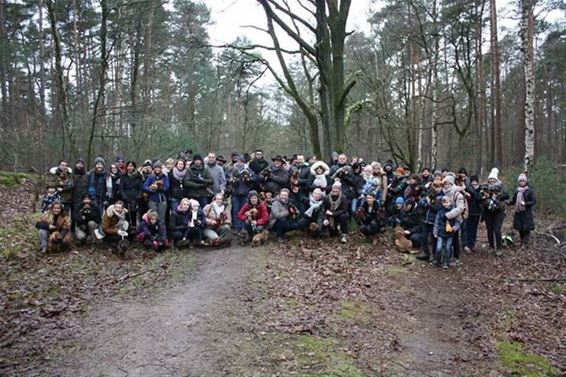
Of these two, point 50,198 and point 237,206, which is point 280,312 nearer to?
point 237,206

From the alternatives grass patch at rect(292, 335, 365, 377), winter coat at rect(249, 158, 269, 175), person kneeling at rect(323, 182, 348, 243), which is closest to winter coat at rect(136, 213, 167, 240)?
winter coat at rect(249, 158, 269, 175)

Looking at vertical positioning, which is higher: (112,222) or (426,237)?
(112,222)

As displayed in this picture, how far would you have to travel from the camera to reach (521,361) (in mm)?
6246

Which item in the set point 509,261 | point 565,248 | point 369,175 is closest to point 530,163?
point 565,248

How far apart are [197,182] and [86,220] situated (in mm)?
2533

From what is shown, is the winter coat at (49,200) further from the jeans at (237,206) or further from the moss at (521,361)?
the moss at (521,361)

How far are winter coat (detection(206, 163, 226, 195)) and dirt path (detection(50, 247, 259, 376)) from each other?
3.72 metres

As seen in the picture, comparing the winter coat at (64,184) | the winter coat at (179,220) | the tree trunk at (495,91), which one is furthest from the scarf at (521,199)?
the tree trunk at (495,91)

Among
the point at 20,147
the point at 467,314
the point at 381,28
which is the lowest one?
the point at 467,314

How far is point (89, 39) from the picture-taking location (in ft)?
84.6

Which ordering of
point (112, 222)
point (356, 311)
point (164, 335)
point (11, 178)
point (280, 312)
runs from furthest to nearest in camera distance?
point (11, 178) < point (112, 222) < point (356, 311) < point (280, 312) < point (164, 335)

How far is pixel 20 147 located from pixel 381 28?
19.2 meters

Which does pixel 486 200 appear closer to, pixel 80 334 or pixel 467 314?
pixel 467 314

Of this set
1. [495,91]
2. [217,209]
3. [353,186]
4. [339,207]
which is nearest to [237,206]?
[217,209]
